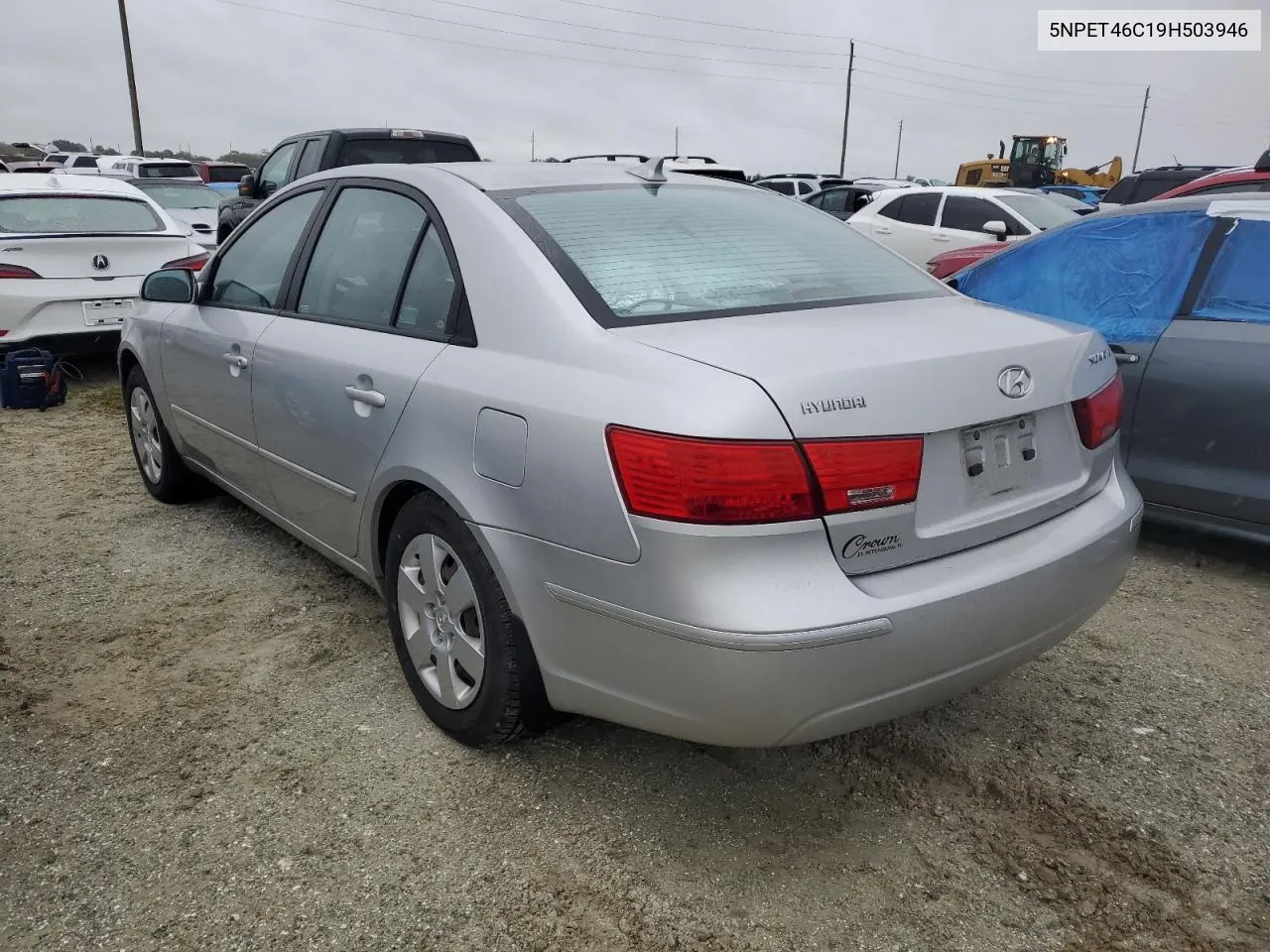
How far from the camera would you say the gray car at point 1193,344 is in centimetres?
376

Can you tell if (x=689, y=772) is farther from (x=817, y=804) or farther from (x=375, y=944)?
(x=375, y=944)

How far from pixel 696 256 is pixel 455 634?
121 cm

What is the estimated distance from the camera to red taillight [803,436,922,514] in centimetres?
194

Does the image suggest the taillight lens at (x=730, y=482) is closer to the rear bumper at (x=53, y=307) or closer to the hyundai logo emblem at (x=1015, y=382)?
the hyundai logo emblem at (x=1015, y=382)

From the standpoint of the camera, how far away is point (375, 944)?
2.04 meters

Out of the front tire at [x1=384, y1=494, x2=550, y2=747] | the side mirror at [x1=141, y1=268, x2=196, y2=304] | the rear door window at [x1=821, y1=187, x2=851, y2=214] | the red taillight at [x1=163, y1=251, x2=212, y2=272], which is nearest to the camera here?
the front tire at [x1=384, y1=494, x2=550, y2=747]

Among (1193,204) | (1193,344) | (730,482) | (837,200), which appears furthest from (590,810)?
(837,200)

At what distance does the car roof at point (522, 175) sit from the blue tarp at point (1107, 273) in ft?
5.88

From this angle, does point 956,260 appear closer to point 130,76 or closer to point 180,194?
point 180,194

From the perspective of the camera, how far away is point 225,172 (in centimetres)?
2266

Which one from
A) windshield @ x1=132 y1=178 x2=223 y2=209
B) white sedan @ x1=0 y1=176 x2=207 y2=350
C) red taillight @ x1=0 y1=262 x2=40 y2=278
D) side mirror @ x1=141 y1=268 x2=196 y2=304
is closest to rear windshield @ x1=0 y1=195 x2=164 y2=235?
white sedan @ x1=0 y1=176 x2=207 y2=350

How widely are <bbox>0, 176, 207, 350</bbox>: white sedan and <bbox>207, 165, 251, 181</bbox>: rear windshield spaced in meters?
15.4

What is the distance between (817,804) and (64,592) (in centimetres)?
300

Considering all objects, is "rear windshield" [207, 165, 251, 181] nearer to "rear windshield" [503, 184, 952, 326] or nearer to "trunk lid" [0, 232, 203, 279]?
"trunk lid" [0, 232, 203, 279]
